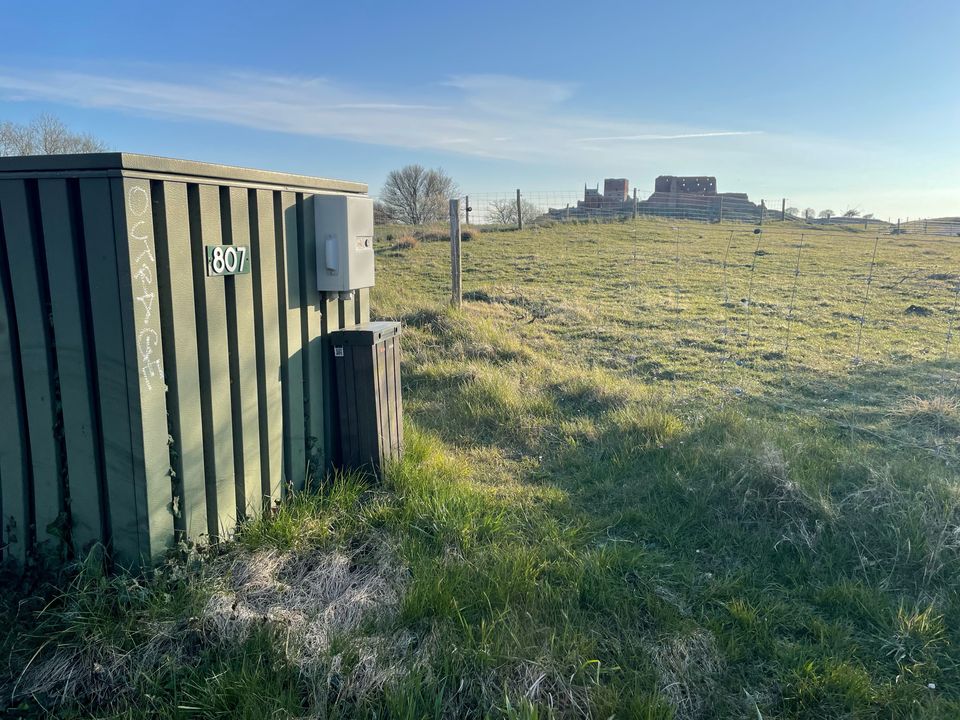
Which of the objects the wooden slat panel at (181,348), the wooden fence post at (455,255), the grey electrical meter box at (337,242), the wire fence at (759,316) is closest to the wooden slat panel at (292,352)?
the grey electrical meter box at (337,242)

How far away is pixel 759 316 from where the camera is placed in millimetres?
10562

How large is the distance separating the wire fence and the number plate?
3977 millimetres

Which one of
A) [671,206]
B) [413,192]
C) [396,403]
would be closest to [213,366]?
[396,403]

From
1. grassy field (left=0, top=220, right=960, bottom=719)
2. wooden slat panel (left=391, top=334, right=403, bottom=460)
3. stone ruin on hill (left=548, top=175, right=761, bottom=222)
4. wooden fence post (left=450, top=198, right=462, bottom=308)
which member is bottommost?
grassy field (left=0, top=220, right=960, bottom=719)

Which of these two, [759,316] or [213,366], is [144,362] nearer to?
[213,366]

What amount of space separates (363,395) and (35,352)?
166 centimetres

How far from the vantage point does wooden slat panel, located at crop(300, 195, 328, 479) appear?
3695 mm

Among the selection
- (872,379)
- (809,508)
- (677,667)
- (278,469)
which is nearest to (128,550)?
(278,469)

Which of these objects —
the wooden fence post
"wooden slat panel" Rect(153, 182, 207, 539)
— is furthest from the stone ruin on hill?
"wooden slat panel" Rect(153, 182, 207, 539)

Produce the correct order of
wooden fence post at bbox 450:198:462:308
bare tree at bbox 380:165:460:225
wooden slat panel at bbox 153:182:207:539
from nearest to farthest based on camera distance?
wooden slat panel at bbox 153:182:207:539 → wooden fence post at bbox 450:198:462:308 → bare tree at bbox 380:165:460:225

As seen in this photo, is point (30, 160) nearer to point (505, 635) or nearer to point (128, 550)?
point (128, 550)

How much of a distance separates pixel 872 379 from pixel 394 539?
5898 mm

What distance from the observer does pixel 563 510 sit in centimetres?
403

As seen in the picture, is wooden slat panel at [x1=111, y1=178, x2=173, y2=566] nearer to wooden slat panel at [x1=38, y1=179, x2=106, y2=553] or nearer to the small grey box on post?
wooden slat panel at [x1=38, y1=179, x2=106, y2=553]
